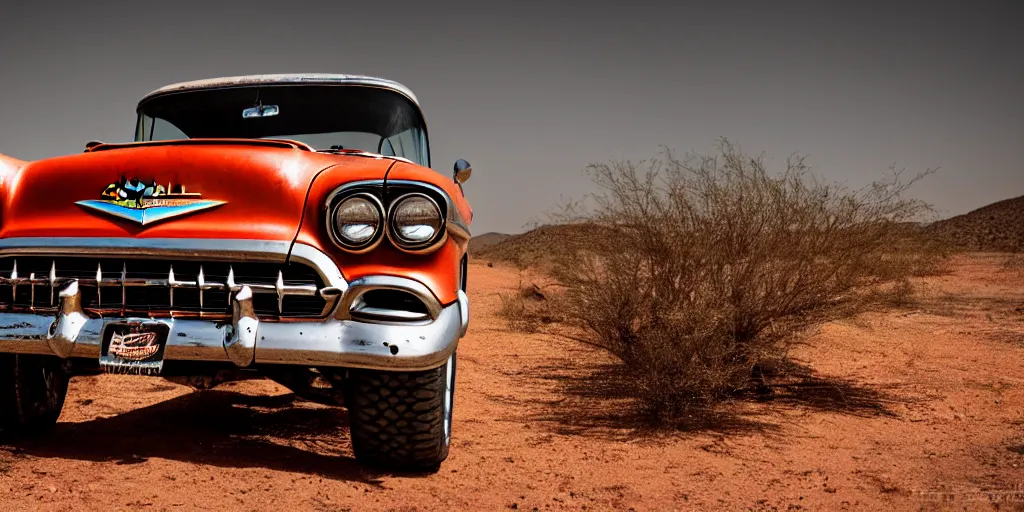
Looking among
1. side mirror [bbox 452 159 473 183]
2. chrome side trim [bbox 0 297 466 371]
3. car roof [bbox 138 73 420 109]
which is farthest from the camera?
side mirror [bbox 452 159 473 183]

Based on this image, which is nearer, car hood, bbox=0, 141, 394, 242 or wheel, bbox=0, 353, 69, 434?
car hood, bbox=0, 141, 394, 242

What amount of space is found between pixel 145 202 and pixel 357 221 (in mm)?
928

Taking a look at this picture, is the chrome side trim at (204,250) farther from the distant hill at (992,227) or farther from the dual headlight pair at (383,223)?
the distant hill at (992,227)

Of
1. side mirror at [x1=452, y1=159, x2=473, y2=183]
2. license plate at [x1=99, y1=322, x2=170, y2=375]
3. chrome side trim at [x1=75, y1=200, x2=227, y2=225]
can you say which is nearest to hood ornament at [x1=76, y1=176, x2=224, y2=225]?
chrome side trim at [x1=75, y1=200, x2=227, y2=225]

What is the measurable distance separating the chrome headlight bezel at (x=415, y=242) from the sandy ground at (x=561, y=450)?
3.63 ft

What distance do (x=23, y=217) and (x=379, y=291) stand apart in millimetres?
1677

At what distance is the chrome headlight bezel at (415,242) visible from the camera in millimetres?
3125

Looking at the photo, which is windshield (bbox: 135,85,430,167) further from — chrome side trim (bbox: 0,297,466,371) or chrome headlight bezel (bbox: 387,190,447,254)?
chrome side trim (bbox: 0,297,466,371)

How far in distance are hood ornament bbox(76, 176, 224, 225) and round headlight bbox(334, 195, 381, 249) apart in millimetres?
538

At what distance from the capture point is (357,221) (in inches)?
123

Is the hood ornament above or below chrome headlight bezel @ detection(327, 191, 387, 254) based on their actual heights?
above

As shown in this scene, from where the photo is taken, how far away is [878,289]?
255 inches

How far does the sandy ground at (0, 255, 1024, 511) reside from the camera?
335cm

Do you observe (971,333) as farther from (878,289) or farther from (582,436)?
(582,436)
